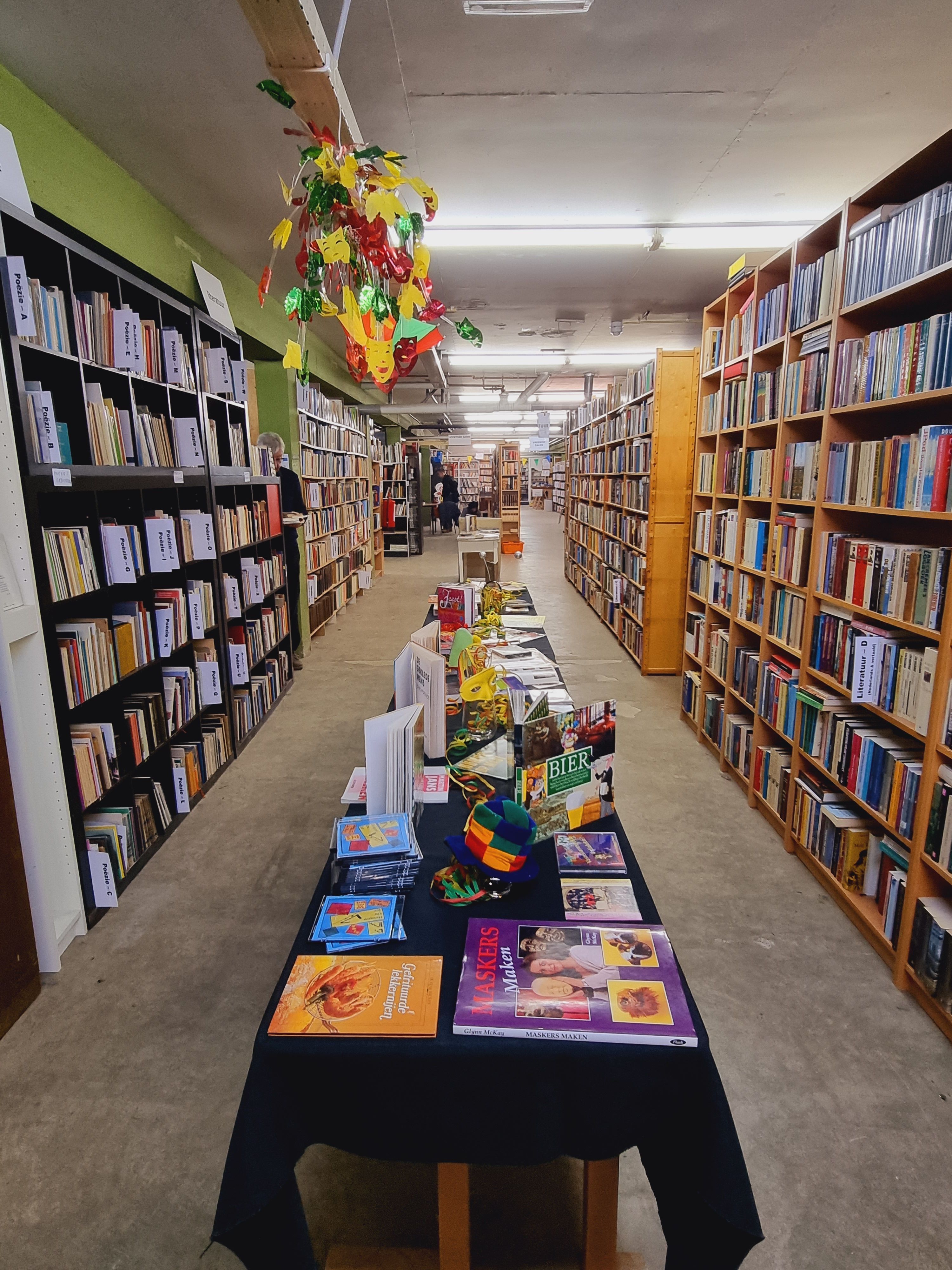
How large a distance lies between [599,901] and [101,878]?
2.11m

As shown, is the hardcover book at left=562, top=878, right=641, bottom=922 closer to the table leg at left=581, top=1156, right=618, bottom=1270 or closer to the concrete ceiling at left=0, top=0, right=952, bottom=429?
the table leg at left=581, top=1156, right=618, bottom=1270

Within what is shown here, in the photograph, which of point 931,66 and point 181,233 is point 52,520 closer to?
point 181,233

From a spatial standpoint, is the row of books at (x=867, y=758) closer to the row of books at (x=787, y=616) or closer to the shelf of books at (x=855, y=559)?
the shelf of books at (x=855, y=559)

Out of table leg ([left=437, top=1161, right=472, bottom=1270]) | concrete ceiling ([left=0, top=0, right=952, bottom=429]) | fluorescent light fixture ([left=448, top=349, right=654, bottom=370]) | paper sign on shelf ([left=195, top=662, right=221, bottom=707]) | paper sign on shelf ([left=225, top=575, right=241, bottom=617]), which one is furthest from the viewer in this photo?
fluorescent light fixture ([left=448, top=349, right=654, bottom=370])

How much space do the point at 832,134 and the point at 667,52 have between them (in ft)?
4.23

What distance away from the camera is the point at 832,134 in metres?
3.42

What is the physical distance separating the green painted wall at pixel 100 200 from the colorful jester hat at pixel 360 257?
160cm

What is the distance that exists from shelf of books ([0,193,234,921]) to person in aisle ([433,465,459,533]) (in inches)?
577

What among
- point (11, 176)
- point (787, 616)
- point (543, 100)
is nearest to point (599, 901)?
point (787, 616)

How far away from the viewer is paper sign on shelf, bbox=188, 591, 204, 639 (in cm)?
345

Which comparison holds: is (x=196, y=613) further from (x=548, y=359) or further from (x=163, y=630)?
(x=548, y=359)

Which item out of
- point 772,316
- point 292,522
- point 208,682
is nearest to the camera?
point 772,316

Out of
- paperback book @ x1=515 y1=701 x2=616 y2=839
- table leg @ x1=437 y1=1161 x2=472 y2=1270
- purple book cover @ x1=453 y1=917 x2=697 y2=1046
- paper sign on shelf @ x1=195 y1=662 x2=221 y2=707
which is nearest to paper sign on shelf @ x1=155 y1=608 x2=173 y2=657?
paper sign on shelf @ x1=195 y1=662 x2=221 y2=707

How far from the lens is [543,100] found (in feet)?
10.0
